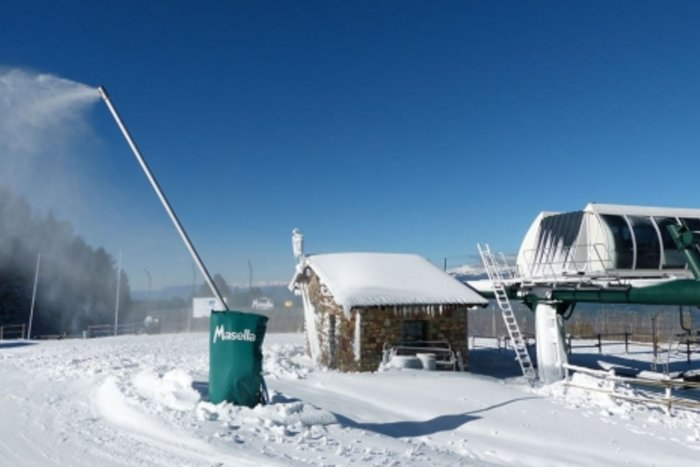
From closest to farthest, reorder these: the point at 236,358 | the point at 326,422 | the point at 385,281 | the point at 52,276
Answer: the point at 326,422
the point at 236,358
the point at 385,281
the point at 52,276

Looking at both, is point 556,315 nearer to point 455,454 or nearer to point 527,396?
point 527,396

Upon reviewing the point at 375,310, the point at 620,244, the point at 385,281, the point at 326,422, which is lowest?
the point at 326,422

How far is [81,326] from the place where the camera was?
8231cm

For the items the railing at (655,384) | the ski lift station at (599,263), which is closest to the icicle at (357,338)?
the ski lift station at (599,263)

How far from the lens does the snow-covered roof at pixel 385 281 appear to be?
20.6 m

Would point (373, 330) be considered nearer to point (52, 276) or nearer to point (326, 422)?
point (326, 422)

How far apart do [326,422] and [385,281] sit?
1331 centimetres

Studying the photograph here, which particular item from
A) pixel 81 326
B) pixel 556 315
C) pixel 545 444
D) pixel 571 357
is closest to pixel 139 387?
pixel 545 444

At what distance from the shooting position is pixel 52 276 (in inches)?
3270

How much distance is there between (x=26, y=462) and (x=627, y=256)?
61.3 feet

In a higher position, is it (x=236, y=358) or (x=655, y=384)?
(x=236, y=358)

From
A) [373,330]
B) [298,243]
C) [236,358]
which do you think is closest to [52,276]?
[298,243]

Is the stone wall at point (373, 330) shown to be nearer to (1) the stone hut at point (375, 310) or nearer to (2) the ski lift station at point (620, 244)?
(1) the stone hut at point (375, 310)

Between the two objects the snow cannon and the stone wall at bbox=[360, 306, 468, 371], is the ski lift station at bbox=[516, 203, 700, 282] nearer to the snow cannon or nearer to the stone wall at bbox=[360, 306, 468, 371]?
the stone wall at bbox=[360, 306, 468, 371]
